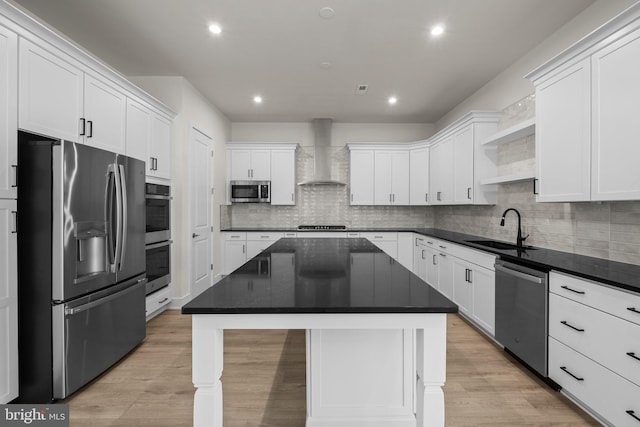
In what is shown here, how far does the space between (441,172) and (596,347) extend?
333 cm

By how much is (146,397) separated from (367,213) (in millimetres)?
4621

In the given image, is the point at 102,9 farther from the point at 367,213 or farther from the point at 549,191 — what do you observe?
the point at 367,213

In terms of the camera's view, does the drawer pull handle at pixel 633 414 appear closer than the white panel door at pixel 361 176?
Yes

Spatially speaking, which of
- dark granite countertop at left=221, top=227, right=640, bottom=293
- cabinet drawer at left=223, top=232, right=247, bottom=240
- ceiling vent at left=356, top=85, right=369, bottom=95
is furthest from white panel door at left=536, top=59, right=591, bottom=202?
cabinet drawer at left=223, top=232, right=247, bottom=240

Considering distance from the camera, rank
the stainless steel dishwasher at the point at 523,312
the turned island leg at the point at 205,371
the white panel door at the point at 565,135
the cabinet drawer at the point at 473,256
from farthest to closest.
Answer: the cabinet drawer at the point at 473,256
the stainless steel dishwasher at the point at 523,312
the white panel door at the point at 565,135
the turned island leg at the point at 205,371

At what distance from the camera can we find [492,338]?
3.13 metres

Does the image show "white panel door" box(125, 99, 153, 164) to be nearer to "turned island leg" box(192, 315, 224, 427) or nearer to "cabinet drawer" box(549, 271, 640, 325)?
"turned island leg" box(192, 315, 224, 427)

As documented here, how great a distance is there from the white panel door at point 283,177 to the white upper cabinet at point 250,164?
110 mm

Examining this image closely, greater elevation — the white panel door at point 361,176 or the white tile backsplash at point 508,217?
the white panel door at point 361,176

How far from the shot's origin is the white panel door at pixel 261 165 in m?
5.77

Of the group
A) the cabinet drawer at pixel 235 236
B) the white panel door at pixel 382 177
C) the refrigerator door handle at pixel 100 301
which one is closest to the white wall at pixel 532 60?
the white panel door at pixel 382 177

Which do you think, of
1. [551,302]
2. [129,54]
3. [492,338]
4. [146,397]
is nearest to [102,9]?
[129,54]

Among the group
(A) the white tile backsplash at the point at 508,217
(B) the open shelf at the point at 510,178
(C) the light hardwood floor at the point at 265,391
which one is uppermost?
(B) the open shelf at the point at 510,178

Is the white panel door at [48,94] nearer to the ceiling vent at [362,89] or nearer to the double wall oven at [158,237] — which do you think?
the double wall oven at [158,237]
